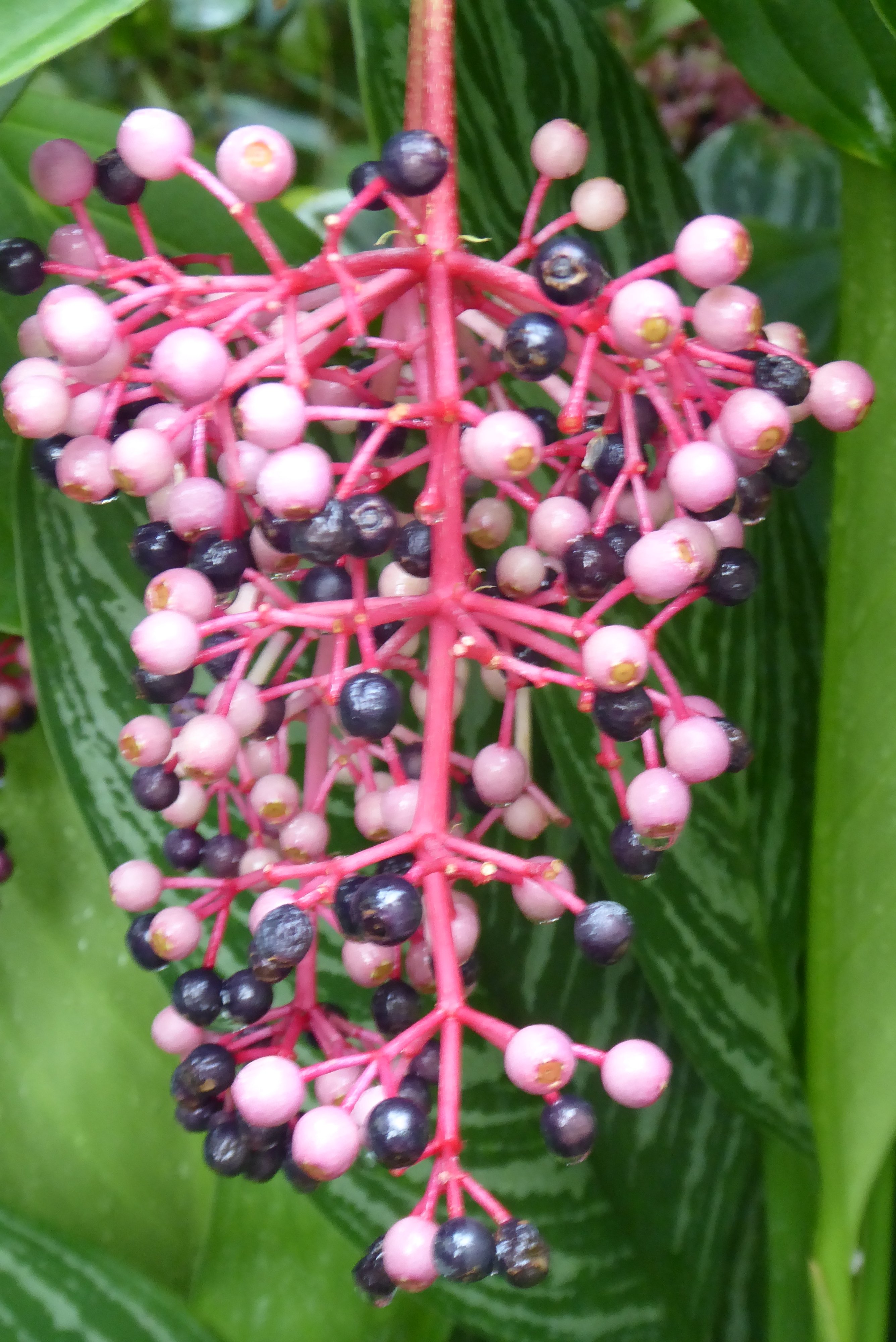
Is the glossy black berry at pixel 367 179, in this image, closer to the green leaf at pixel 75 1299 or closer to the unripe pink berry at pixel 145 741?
the unripe pink berry at pixel 145 741

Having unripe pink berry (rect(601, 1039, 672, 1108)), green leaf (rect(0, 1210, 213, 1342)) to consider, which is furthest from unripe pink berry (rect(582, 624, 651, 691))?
green leaf (rect(0, 1210, 213, 1342))

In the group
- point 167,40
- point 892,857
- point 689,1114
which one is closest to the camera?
point 892,857

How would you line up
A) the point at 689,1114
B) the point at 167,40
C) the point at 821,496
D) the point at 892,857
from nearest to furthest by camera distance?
the point at 892,857
the point at 689,1114
the point at 821,496
the point at 167,40

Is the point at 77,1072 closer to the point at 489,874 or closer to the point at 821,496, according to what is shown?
the point at 489,874

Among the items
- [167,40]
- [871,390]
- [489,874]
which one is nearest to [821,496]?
[871,390]

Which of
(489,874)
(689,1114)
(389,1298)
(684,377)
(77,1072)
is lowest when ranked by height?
(689,1114)

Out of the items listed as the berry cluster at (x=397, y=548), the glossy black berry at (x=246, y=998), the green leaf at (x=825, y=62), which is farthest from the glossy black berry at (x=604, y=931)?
the green leaf at (x=825, y=62)

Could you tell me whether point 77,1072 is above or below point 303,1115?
below
